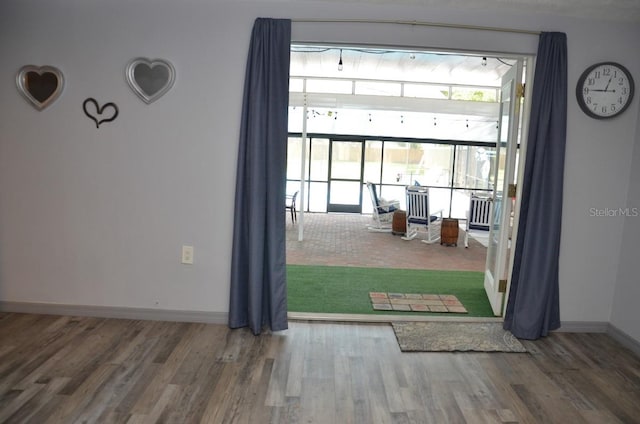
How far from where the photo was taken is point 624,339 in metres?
3.24

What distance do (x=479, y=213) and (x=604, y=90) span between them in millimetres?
3853

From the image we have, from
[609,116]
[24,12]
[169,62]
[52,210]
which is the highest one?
[24,12]

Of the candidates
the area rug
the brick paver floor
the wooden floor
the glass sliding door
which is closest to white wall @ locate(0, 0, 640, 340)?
the wooden floor

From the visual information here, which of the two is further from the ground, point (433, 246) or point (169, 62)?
point (169, 62)

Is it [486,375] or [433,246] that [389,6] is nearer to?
[486,375]

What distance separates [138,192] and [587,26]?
332cm

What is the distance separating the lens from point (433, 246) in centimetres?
704

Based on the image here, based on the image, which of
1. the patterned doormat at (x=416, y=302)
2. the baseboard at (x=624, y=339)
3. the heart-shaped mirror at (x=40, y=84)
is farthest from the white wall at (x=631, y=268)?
the heart-shaped mirror at (x=40, y=84)

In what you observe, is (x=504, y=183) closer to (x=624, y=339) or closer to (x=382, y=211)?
(x=624, y=339)

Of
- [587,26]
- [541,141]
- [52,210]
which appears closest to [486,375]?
[541,141]

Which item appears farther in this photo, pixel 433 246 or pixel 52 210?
pixel 433 246

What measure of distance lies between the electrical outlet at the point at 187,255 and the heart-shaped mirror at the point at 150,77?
1061 mm

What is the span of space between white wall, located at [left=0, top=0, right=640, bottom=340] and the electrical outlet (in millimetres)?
41

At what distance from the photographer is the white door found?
344 centimetres
